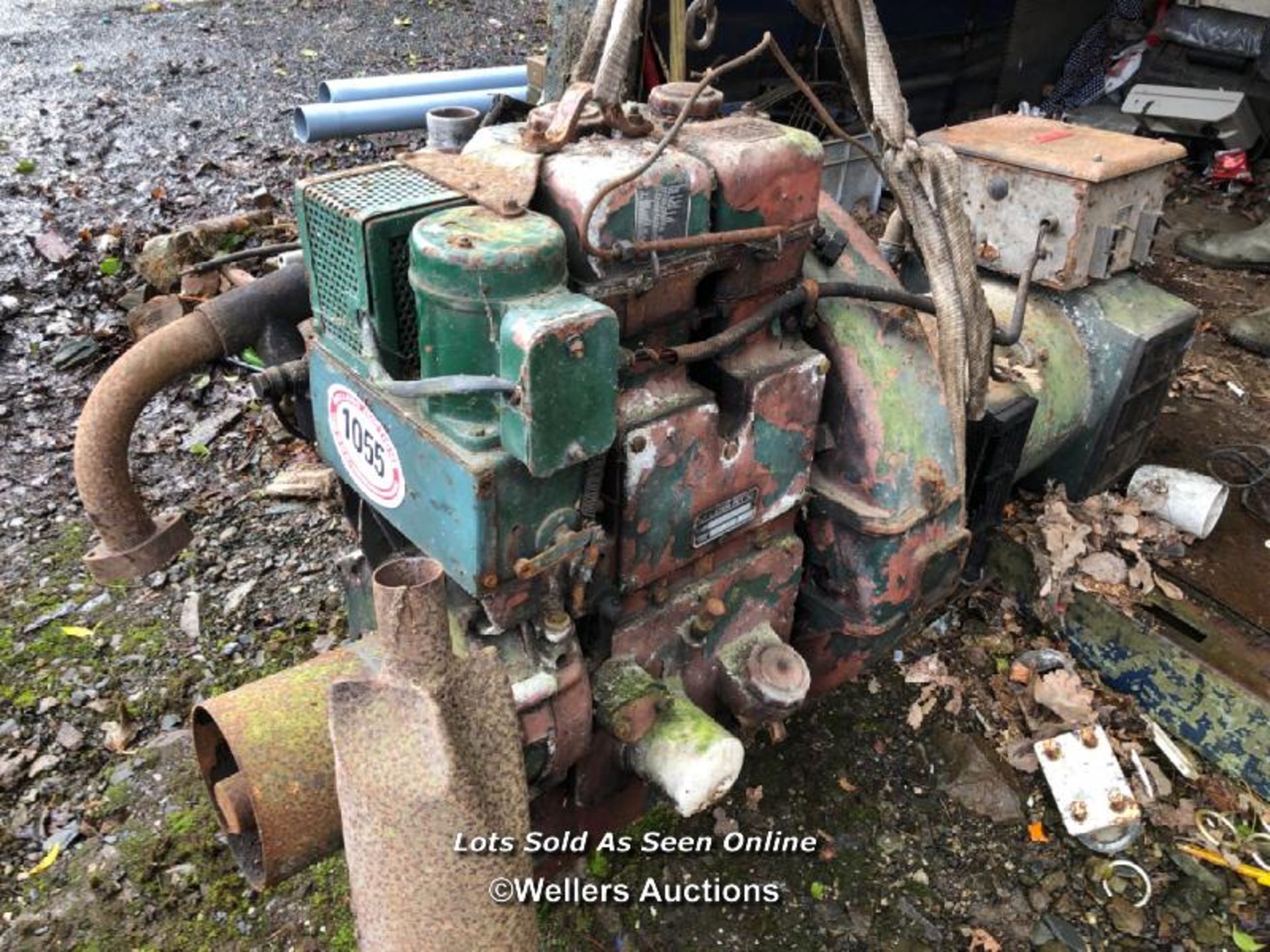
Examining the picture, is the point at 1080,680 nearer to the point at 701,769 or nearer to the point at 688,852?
the point at 688,852

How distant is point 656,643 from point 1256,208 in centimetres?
603

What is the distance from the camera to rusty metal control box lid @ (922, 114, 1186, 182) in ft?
9.66

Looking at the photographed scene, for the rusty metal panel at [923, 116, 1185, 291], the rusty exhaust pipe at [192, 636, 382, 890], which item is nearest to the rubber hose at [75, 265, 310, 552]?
the rusty exhaust pipe at [192, 636, 382, 890]

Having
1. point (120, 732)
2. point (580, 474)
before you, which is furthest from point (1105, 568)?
point (120, 732)

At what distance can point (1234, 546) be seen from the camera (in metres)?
3.32

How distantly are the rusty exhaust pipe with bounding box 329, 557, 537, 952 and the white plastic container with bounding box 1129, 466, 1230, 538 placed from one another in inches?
105

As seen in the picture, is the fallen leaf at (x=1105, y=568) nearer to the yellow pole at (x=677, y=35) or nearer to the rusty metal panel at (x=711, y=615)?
the rusty metal panel at (x=711, y=615)

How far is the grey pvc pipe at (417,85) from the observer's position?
5.11 meters

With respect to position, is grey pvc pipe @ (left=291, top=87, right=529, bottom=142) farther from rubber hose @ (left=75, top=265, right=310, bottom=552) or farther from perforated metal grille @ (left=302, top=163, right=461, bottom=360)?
perforated metal grille @ (left=302, top=163, right=461, bottom=360)

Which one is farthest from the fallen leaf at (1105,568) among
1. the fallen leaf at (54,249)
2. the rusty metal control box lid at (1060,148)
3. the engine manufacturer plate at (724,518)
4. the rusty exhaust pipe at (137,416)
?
the fallen leaf at (54,249)

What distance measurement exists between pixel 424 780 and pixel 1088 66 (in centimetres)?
773

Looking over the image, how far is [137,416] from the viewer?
2051 millimetres

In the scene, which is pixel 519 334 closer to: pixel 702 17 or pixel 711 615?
pixel 711 615

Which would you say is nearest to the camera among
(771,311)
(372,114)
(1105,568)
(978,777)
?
(771,311)
